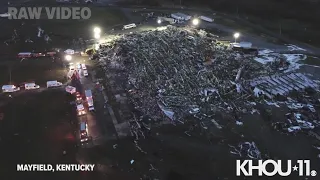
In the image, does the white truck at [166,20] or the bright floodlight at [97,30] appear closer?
the bright floodlight at [97,30]

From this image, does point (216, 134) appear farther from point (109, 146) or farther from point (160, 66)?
point (160, 66)

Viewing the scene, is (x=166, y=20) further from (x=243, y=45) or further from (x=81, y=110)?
(x=81, y=110)

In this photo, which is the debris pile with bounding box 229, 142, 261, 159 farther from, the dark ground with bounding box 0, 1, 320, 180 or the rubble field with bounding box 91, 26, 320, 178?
the dark ground with bounding box 0, 1, 320, 180

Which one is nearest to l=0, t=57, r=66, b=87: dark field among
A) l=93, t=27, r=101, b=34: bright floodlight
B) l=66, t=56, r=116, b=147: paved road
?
l=66, t=56, r=116, b=147: paved road

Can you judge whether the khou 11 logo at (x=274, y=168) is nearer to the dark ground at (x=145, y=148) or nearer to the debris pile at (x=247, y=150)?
the dark ground at (x=145, y=148)

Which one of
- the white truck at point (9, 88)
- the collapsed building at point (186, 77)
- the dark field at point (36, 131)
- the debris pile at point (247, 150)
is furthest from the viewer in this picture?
the white truck at point (9, 88)

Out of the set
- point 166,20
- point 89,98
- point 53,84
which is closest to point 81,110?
point 89,98

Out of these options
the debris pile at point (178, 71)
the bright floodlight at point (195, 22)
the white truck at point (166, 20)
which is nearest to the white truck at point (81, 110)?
the debris pile at point (178, 71)

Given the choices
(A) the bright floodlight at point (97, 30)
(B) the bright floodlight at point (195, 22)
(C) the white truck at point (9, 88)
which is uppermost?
(B) the bright floodlight at point (195, 22)
